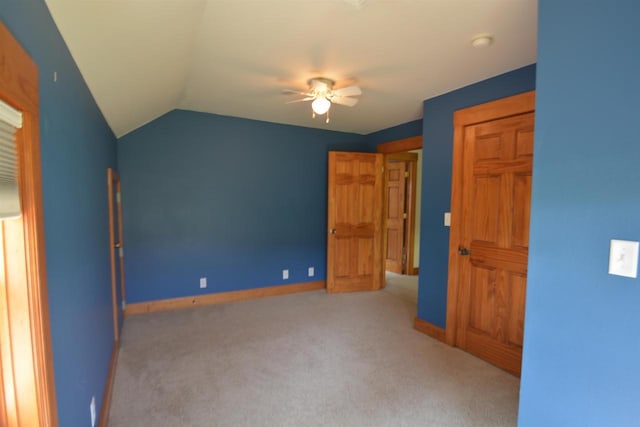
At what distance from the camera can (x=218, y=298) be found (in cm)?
412

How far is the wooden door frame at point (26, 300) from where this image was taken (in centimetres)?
91

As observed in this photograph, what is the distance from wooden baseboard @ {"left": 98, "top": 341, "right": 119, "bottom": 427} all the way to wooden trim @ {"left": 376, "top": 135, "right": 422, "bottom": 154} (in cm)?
396

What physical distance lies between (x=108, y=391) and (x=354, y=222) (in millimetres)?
3432

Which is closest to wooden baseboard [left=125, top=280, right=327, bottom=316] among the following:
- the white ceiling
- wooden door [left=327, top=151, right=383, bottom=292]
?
wooden door [left=327, top=151, right=383, bottom=292]

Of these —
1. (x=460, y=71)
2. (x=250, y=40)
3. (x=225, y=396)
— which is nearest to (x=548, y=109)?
(x=460, y=71)

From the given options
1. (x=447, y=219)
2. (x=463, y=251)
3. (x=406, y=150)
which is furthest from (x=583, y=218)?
(x=406, y=150)

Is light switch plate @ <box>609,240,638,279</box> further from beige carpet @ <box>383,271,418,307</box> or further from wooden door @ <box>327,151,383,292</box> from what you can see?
wooden door @ <box>327,151,383,292</box>

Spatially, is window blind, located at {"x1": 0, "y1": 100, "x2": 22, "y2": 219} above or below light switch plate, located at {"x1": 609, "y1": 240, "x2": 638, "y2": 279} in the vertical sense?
above

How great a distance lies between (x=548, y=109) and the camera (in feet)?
4.35

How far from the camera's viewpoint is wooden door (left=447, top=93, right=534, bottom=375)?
247 centimetres

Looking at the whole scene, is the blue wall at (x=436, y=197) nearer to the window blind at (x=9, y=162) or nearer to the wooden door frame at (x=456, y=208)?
the wooden door frame at (x=456, y=208)

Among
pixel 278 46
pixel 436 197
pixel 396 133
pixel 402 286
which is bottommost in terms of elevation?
pixel 402 286

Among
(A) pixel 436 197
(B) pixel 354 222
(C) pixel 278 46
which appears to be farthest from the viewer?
(B) pixel 354 222

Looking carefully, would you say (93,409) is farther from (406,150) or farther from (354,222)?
(406,150)
